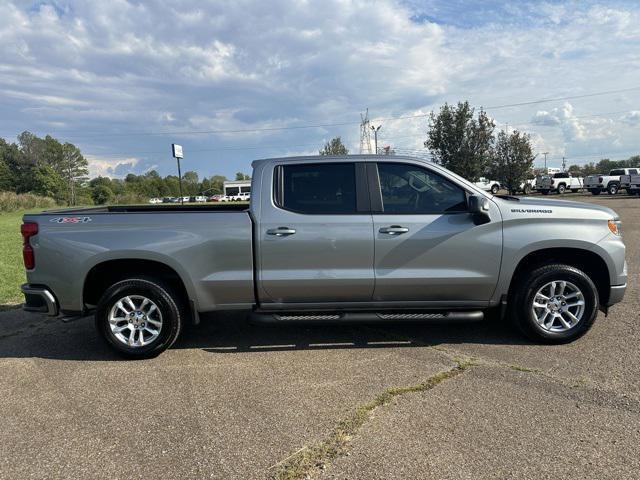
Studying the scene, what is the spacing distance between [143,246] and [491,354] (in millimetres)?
3449

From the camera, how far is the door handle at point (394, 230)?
439 centimetres

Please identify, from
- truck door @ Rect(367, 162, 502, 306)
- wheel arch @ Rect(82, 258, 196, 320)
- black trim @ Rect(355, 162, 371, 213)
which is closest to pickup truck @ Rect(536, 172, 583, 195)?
truck door @ Rect(367, 162, 502, 306)

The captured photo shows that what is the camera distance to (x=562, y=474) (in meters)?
2.62

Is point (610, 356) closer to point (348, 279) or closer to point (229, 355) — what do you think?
point (348, 279)

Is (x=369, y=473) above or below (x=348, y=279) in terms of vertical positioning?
below

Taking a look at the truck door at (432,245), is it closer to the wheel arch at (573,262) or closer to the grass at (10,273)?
the wheel arch at (573,262)

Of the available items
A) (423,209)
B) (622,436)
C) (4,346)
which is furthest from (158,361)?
(622,436)

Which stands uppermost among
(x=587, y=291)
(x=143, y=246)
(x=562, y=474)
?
(x=143, y=246)

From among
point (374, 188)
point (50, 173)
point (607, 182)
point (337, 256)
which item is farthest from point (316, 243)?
point (50, 173)

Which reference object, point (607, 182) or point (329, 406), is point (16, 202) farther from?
point (607, 182)

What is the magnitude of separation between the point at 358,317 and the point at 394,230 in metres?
0.89

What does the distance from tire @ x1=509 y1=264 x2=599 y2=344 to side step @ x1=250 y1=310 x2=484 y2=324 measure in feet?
1.47

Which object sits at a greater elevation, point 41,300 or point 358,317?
point 41,300

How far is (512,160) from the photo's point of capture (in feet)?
138
